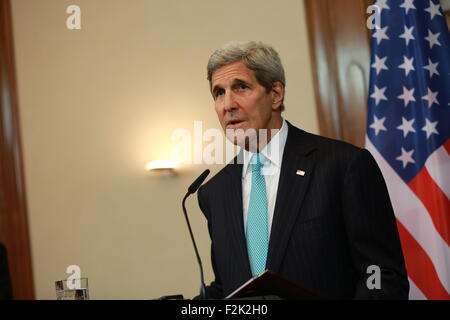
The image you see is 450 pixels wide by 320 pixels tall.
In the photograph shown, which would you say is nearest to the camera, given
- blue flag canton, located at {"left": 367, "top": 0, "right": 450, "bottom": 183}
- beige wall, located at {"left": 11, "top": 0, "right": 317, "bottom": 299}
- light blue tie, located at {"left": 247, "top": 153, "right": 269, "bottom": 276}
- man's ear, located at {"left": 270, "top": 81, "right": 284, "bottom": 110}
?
light blue tie, located at {"left": 247, "top": 153, "right": 269, "bottom": 276}

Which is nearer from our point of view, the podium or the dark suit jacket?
the podium

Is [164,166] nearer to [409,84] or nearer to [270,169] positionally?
[409,84]

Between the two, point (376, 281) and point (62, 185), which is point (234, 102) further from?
point (62, 185)

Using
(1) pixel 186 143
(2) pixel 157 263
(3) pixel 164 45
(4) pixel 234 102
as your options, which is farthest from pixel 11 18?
(4) pixel 234 102

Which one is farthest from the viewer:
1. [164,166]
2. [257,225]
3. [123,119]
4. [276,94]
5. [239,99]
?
[123,119]

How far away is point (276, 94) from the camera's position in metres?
2.59

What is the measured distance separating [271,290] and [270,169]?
3.27 feet

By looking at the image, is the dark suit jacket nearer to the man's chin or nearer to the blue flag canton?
the man's chin

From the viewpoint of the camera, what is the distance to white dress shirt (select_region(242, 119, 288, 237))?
244cm

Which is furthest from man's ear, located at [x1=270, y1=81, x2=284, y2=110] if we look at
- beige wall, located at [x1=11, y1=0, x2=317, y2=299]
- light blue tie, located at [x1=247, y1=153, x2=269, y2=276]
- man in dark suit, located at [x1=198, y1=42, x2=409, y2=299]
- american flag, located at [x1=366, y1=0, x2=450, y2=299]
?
beige wall, located at [x1=11, y1=0, x2=317, y2=299]

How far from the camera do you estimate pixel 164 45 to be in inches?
180

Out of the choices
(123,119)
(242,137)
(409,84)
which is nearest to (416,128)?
(409,84)

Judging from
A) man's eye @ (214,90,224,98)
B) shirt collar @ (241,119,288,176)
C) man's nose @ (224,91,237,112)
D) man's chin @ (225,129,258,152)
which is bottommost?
shirt collar @ (241,119,288,176)

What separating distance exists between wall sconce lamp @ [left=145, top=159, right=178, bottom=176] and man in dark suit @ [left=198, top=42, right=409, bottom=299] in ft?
5.86
